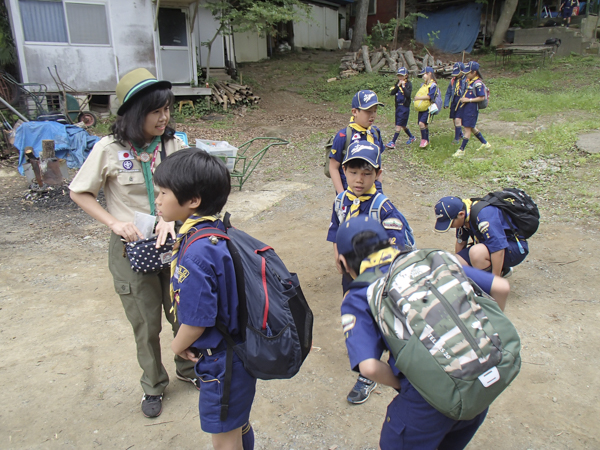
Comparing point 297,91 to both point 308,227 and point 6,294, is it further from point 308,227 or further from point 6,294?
point 6,294

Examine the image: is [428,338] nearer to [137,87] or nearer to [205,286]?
[205,286]

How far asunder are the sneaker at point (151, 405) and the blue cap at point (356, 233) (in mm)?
1722

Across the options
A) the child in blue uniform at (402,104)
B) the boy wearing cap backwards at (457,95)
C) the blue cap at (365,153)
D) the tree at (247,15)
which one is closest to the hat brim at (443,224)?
the blue cap at (365,153)

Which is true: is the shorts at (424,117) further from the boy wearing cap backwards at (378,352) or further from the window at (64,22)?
the window at (64,22)

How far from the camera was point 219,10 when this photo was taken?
15.3 metres

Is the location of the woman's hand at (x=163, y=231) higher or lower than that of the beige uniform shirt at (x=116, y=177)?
lower

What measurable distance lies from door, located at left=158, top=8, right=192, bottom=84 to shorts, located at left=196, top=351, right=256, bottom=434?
13.5m

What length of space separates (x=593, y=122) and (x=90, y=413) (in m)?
10.3

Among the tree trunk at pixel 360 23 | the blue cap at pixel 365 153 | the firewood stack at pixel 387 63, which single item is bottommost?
the blue cap at pixel 365 153

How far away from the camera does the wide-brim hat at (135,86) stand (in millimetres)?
2225

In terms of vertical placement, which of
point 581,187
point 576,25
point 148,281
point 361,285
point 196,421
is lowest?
point 196,421

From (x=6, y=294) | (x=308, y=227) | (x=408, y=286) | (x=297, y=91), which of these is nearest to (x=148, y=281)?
(x=408, y=286)

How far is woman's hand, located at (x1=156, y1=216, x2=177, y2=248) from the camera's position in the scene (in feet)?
7.50

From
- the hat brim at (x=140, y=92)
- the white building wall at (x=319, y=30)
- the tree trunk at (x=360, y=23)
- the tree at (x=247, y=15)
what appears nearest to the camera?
the hat brim at (x=140, y=92)
